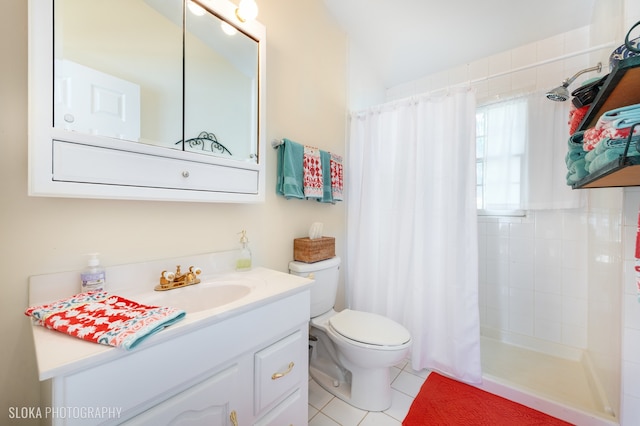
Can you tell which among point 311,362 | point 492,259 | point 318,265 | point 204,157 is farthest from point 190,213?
point 492,259

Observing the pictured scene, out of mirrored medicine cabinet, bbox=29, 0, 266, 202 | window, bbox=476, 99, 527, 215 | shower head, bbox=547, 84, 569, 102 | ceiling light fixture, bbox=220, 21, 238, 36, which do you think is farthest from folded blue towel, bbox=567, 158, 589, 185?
ceiling light fixture, bbox=220, 21, 238, 36

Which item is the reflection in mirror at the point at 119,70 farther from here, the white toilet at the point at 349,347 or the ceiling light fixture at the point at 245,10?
the white toilet at the point at 349,347

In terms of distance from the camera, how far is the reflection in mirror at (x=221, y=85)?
1.10m

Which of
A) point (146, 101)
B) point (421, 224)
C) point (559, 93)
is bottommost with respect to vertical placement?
point (421, 224)

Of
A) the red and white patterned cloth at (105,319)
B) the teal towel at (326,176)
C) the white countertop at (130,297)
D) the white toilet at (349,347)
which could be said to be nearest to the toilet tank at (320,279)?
the white toilet at (349,347)

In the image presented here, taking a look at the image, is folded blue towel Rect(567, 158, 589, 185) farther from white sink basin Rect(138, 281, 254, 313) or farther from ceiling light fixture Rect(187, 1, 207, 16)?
ceiling light fixture Rect(187, 1, 207, 16)

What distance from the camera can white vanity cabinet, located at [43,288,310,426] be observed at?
56 cm

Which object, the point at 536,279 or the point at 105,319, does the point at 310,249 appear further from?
the point at 536,279

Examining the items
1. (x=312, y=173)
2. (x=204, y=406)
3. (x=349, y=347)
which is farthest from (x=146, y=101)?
(x=349, y=347)

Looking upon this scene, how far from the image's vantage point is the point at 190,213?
1.15m

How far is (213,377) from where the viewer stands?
759mm

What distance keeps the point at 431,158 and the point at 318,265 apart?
1022 mm

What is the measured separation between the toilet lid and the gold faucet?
805 millimetres

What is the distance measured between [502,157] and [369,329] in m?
1.69
